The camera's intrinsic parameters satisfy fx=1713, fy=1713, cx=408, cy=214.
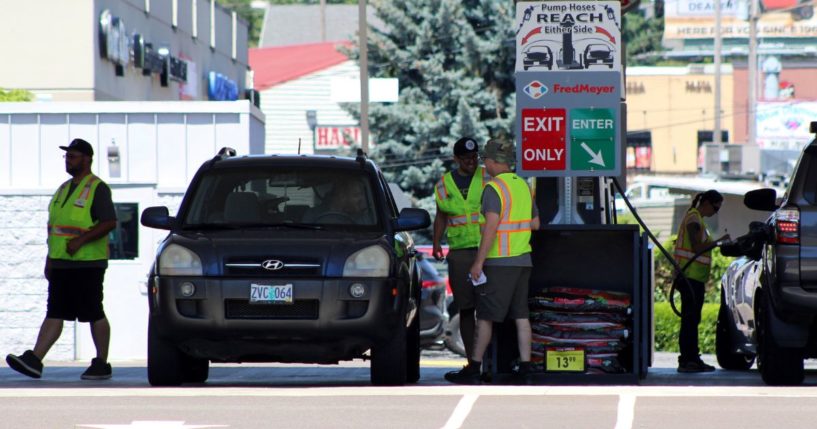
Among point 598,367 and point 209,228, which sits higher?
point 209,228

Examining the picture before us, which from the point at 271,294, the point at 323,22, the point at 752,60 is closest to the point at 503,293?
the point at 271,294

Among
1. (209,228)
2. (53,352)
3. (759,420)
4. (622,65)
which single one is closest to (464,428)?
(759,420)

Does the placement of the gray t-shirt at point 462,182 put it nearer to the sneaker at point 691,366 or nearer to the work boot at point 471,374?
the work boot at point 471,374

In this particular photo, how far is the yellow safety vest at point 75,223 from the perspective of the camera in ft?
42.3

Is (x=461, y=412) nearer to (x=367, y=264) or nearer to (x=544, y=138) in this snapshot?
(x=367, y=264)

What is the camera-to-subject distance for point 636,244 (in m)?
12.1

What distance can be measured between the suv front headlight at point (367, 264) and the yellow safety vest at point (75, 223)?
2.56 meters

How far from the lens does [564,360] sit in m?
12.2

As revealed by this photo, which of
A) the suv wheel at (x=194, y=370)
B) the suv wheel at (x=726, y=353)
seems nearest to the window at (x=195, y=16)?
the suv wheel at (x=726, y=353)

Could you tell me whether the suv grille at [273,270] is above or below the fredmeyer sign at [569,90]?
below

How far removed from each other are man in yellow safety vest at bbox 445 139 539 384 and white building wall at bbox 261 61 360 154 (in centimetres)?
4623

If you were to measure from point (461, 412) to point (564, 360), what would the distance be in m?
2.51

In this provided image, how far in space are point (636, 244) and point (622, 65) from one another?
158 centimetres

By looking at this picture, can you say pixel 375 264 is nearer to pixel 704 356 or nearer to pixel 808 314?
pixel 808 314
